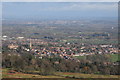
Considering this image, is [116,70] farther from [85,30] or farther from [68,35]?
[85,30]

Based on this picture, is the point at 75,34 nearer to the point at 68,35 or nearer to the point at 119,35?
the point at 68,35

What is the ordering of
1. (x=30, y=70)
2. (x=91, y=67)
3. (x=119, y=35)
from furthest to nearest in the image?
(x=119, y=35) → (x=91, y=67) → (x=30, y=70)

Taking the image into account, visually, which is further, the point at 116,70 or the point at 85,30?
the point at 85,30

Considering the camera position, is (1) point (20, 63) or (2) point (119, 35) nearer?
(1) point (20, 63)

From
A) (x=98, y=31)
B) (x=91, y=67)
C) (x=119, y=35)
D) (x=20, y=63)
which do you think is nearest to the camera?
(x=20, y=63)

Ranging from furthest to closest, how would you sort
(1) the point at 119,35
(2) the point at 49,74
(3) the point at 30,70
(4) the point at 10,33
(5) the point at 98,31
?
(5) the point at 98,31 < (4) the point at 10,33 < (1) the point at 119,35 < (3) the point at 30,70 < (2) the point at 49,74

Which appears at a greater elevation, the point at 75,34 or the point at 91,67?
the point at 75,34

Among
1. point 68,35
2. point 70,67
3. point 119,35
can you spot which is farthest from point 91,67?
point 68,35

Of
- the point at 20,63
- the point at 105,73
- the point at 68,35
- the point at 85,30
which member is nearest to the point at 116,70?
the point at 105,73

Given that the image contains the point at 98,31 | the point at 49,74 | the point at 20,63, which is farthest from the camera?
the point at 98,31
